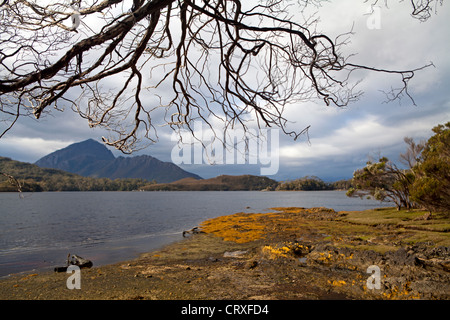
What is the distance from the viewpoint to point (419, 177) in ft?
62.4

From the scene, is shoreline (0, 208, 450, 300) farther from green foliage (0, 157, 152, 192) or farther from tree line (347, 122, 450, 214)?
green foliage (0, 157, 152, 192)

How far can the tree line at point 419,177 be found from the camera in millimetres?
15062

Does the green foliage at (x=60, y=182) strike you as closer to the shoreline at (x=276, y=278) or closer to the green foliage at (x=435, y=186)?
the shoreline at (x=276, y=278)

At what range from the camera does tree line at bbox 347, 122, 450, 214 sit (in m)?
15.1

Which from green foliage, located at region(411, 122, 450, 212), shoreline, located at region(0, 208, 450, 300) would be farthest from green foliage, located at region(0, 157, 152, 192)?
green foliage, located at region(411, 122, 450, 212)

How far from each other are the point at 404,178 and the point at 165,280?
22373 millimetres

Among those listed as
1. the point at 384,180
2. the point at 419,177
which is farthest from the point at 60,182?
the point at 419,177

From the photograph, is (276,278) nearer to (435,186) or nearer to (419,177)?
(435,186)

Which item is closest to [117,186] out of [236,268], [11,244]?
[11,244]

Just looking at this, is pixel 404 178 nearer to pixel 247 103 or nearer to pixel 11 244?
pixel 247 103

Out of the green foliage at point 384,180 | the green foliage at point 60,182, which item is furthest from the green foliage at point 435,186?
the green foliage at point 60,182
